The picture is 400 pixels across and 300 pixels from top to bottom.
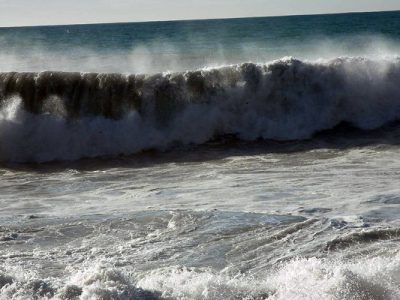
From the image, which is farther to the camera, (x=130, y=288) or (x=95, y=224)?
(x=95, y=224)

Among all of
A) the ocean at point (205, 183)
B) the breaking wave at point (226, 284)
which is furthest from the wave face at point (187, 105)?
the breaking wave at point (226, 284)

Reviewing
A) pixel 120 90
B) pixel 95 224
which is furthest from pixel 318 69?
Result: pixel 95 224

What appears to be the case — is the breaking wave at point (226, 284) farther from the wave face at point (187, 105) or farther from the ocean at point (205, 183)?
the wave face at point (187, 105)

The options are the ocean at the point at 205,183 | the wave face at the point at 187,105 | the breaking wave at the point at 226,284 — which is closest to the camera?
the breaking wave at the point at 226,284

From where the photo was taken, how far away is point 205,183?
12.2m

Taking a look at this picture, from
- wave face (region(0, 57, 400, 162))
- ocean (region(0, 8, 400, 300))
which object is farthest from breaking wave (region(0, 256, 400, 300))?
wave face (region(0, 57, 400, 162))

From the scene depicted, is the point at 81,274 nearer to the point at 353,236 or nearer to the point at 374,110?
the point at 353,236

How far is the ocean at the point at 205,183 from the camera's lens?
7.25 meters

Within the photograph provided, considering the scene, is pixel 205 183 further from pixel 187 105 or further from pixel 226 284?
pixel 187 105

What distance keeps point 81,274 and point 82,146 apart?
9.58m

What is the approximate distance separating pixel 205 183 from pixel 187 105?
19.1ft

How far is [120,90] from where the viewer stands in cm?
1845

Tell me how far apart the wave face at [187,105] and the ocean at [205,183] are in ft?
0.12

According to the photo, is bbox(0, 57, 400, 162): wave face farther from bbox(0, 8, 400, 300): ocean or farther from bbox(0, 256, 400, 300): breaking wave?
bbox(0, 256, 400, 300): breaking wave
